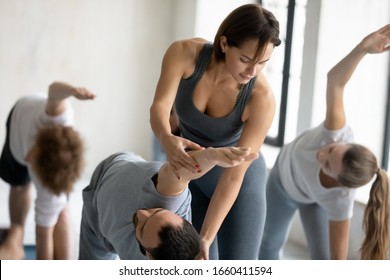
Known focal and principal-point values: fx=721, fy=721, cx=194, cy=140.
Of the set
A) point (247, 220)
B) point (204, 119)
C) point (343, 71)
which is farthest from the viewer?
point (343, 71)

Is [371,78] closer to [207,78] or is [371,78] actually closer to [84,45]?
[207,78]

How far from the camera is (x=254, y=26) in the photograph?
1.17m

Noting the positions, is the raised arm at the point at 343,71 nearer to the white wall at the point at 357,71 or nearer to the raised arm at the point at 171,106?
the white wall at the point at 357,71

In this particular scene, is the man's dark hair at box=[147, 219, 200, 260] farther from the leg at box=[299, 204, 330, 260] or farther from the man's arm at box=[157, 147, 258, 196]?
the leg at box=[299, 204, 330, 260]

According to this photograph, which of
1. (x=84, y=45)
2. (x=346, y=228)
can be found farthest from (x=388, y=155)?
(x=84, y=45)

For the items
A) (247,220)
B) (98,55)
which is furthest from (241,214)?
(98,55)

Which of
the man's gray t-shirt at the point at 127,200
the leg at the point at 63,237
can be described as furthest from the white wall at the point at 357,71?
the leg at the point at 63,237

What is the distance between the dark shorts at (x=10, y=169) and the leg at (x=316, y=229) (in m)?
0.61

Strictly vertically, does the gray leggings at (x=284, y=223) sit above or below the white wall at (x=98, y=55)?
below

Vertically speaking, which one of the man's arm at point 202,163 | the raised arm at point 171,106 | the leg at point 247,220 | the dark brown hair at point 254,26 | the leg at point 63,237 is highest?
the dark brown hair at point 254,26

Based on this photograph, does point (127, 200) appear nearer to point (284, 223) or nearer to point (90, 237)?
point (90, 237)

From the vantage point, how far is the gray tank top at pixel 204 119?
1.29 m

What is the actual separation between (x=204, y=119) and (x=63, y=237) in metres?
0.46

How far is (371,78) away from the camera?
153 cm
